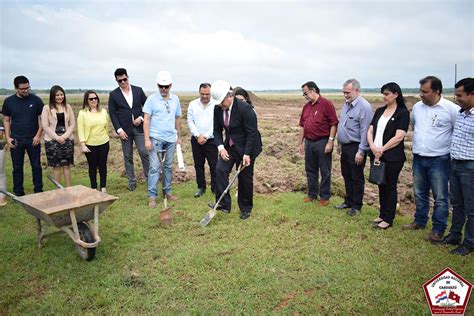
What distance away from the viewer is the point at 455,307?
2676 millimetres

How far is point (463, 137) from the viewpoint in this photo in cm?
436

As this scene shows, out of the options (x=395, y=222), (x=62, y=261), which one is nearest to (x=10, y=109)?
(x=62, y=261)

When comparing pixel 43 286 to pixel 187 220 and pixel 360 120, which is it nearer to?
pixel 187 220

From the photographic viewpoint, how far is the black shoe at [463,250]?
4527 millimetres

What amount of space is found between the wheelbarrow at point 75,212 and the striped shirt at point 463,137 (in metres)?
4.32

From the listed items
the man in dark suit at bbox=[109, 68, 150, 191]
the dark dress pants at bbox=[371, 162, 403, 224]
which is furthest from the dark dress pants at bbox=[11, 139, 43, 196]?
the dark dress pants at bbox=[371, 162, 403, 224]

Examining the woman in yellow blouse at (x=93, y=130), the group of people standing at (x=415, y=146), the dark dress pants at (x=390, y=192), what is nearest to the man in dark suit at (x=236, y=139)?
the group of people standing at (x=415, y=146)

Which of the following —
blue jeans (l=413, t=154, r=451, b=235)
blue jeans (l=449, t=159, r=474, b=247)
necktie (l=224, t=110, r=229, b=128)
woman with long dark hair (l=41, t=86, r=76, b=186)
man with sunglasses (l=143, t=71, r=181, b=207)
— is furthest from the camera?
woman with long dark hair (l=41, t=86, r=76, b=186)

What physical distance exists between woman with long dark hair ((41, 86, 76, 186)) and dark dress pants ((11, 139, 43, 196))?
1.12 feet

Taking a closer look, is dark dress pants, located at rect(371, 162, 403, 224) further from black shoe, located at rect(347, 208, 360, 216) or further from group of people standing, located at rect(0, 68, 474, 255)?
black shoe, located at rect(347, 208, 360, 216)

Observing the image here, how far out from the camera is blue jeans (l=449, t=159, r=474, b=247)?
14.4 ft

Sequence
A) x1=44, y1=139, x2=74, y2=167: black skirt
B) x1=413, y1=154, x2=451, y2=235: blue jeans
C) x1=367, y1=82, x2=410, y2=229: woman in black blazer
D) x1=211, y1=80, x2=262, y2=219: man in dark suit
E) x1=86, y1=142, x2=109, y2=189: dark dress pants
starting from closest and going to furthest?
x1=413, y1=154, x2=451, y2=235: blue jeans < x1=367, y1=82, x2=410, y2=229: woman in black blazer < x1=211, y1=80, x2=262, y2=219: man in dark suit < x1=44, y1=139, x2=74, y2=167: black skirt < x1=86, y1=142, x2=109, y2=189: dark dress pants

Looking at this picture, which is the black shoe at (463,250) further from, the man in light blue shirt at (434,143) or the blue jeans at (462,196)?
the man in light blue shirt at (434,143)

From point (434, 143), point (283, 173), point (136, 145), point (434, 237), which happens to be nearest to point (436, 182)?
point (434, 143)
